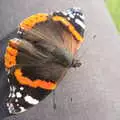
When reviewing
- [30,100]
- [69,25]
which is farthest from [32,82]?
[69,25]

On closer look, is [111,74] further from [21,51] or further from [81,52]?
[21,51]

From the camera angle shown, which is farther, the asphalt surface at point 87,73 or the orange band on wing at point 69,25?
the orange band on wing at point 69,25

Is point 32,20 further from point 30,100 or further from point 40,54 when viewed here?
point 30,100

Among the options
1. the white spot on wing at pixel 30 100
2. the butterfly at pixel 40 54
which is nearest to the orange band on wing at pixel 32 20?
the butterfly at pixel 40 54

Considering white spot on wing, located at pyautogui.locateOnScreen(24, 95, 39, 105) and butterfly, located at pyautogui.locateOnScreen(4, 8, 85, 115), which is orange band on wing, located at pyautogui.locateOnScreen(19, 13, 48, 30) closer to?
butterfly, located at pyautogui.locateOnScreen(4, 8, 85, 115)

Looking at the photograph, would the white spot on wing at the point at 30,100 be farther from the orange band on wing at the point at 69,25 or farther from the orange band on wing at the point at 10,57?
the orange band on wing at the point at 69,25

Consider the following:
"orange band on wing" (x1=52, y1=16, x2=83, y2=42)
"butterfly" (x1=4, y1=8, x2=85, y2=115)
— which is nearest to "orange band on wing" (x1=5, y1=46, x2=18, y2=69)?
"butterfly" (x1=4, y1=8, x2=85, y2=115)
